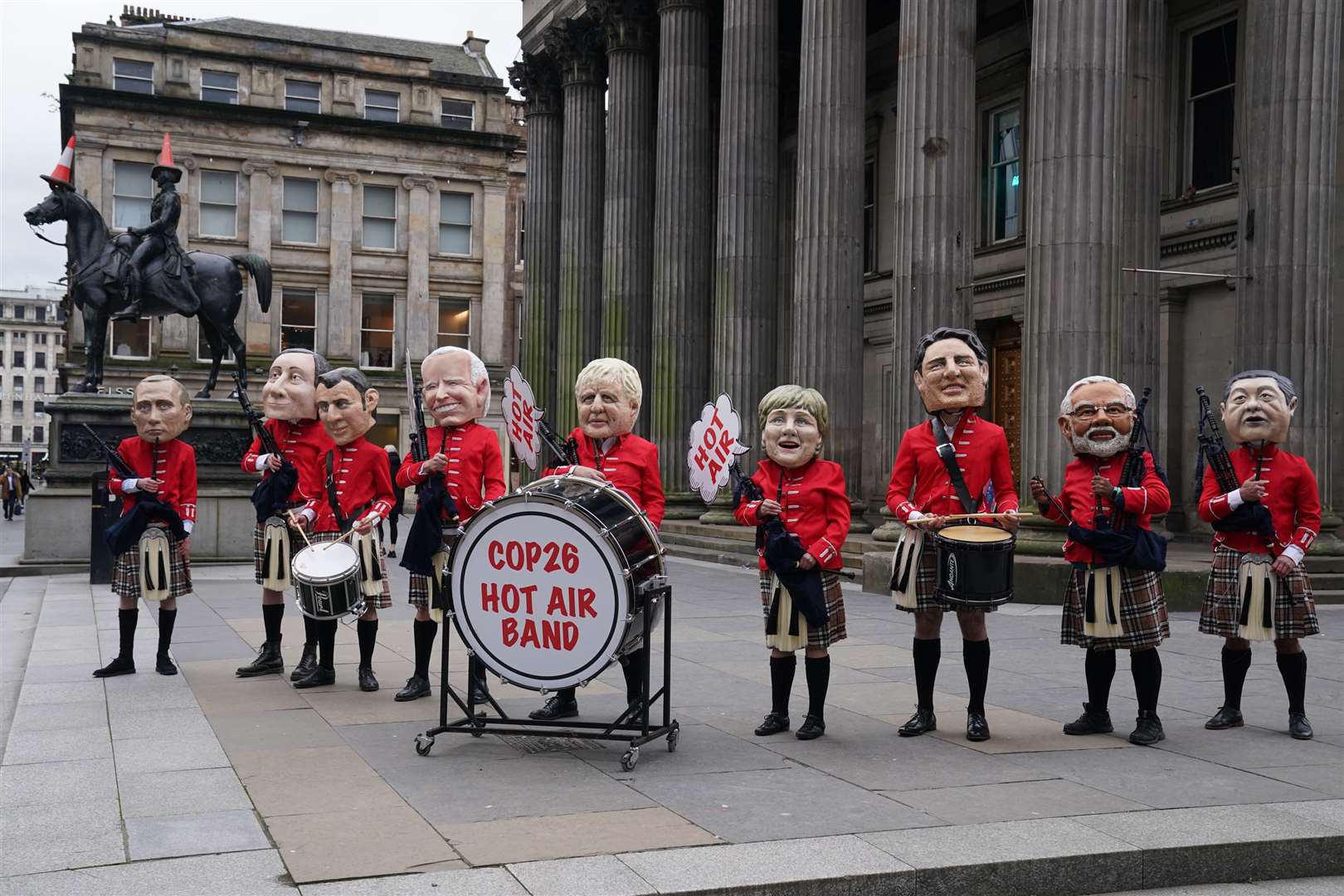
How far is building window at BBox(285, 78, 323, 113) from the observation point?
149 feet

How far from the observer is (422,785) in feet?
20.0

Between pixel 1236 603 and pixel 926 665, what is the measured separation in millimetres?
1854

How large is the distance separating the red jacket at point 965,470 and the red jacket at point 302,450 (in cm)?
404

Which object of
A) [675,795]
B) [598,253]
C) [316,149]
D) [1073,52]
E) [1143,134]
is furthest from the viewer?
[316,149]

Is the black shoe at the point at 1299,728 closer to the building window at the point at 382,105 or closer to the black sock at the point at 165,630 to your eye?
the black sock at the point at 165,630

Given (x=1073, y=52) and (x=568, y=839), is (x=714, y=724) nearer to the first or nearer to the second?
(x=568, y=839)

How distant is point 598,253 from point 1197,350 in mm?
13789

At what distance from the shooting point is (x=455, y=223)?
47156 millimetres

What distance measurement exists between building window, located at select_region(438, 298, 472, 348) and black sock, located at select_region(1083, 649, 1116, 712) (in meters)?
41.4

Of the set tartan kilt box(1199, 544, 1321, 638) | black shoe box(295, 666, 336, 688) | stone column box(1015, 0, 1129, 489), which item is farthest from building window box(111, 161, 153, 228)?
tartan kilt box(1199, 544, 1321, 638)

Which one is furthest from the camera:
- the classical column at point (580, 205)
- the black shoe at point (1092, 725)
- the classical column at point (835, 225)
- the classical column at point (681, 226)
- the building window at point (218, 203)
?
the building window at point (218, 203)

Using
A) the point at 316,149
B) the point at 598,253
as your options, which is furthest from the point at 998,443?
the point at 316,149

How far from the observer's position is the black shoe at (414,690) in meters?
8.41

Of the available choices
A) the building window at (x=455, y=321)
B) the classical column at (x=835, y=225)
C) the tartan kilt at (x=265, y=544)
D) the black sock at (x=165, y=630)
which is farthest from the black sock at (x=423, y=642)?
the building window at (x=455, y=321)
